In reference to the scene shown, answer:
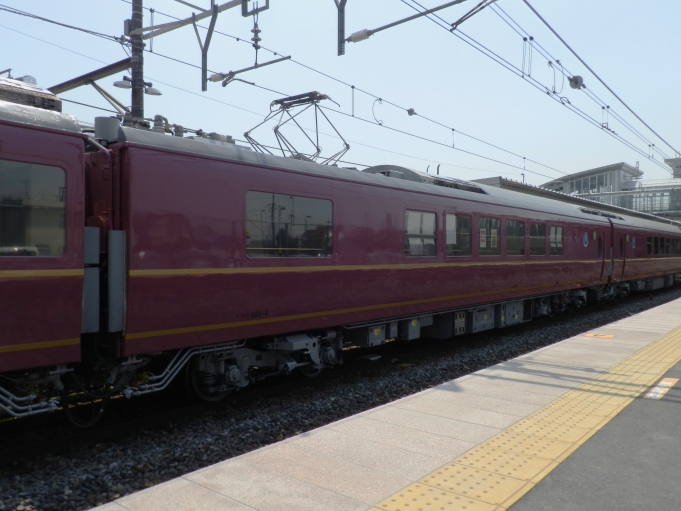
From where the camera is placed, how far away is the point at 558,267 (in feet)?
46.6

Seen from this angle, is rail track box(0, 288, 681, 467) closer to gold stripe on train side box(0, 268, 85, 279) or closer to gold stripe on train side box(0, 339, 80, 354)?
gold stripe on train side box(0, 339, 80, 354)

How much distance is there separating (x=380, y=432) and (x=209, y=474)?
5.21ft

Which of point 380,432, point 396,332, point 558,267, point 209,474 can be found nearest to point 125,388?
point 209,474

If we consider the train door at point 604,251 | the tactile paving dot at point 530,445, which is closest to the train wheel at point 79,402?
the tactile paving dot at point 530,445

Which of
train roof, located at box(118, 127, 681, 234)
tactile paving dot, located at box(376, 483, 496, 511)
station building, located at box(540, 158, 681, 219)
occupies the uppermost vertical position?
station building, located at box(540, 158, 681, 219)

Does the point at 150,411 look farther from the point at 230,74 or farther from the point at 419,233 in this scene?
the point at 230,74

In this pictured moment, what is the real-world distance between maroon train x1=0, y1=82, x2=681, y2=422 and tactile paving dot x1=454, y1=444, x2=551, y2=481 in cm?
308

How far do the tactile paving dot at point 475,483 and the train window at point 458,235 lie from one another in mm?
6176

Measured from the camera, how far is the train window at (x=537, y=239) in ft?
42.1

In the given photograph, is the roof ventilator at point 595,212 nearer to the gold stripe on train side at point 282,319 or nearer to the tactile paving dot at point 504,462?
the gold stripe on train side at point 282,319

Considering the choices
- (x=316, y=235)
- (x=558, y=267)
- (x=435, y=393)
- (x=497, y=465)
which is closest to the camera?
(x=497, y=465)

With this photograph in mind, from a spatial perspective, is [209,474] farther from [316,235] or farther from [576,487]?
[316,235]

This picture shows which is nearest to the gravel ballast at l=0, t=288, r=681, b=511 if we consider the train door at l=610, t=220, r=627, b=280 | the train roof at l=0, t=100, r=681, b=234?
the train roof at l=0, t=100, r=681, b=234

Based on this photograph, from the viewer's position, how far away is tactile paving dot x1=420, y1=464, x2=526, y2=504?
12.1 ft
